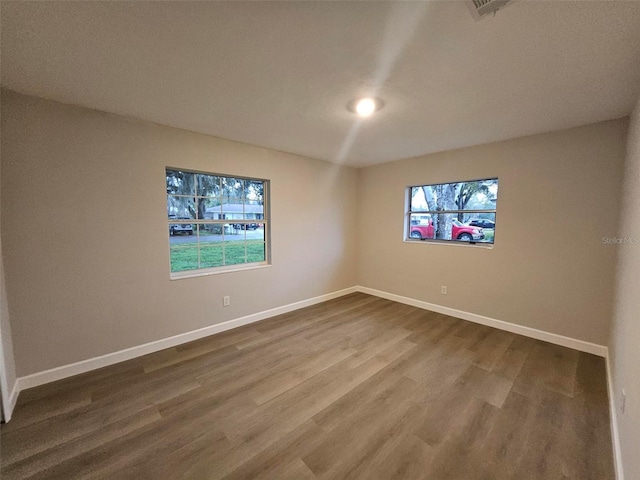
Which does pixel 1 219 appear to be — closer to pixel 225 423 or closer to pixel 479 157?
pixel 225 423

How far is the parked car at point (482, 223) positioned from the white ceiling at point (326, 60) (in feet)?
3.91

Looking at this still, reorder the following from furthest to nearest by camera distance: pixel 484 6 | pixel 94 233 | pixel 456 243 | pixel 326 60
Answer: pixel 456 243 → pixel 94 233 → pixel 326 60 → pixel 484 6

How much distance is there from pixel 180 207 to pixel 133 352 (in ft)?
5.07

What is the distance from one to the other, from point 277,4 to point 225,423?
2421 millimetres

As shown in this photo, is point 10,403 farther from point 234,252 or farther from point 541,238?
point 541,238

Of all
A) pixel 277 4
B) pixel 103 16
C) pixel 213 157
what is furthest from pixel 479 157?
pixel 103 16

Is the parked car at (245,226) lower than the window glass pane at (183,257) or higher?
higher

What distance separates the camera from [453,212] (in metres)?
3.55

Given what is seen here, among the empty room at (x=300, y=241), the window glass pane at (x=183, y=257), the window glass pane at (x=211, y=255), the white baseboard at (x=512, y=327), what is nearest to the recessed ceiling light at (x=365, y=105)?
the empty room at (x=300, y=241)

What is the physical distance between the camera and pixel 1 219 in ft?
6.04

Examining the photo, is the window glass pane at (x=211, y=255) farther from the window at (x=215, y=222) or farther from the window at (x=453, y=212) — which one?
the window at (x=453, y=212)

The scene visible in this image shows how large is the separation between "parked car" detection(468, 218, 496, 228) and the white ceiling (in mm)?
1192

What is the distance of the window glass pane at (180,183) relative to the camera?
269cm

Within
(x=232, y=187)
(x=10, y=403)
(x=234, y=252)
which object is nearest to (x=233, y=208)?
(x=232, y=187)
